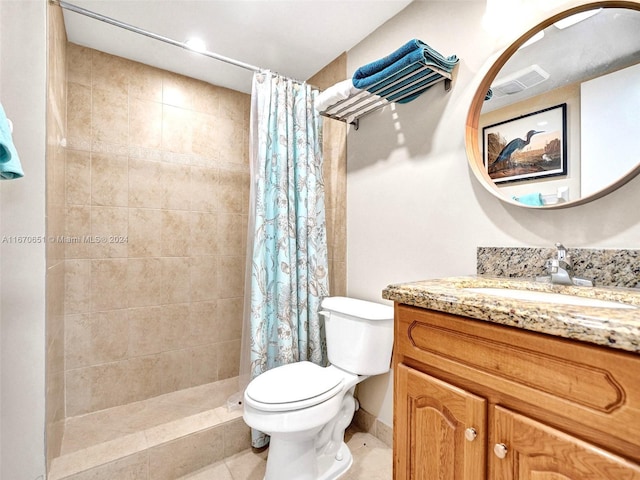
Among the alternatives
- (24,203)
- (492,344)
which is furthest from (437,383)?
(24,203)

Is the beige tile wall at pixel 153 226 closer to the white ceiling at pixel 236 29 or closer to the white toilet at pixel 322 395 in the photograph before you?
the white ceiling at pixel 236 29

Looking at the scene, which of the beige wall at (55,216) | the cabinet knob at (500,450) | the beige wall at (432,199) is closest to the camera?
the cabinet knob at (500,450)

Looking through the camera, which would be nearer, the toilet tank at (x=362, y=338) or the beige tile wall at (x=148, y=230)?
the toilet tank at (x=362, y=338)

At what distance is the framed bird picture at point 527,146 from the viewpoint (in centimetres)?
110

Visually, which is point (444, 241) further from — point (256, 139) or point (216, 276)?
point (216, 276)

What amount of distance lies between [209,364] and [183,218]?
1100 millimetres

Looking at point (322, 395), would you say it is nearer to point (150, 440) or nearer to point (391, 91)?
point (150, 440)

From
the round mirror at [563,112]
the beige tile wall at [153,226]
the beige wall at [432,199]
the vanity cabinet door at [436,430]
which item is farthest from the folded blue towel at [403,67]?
the vanity cabinet door at [436,430]

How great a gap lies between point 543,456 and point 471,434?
153mm

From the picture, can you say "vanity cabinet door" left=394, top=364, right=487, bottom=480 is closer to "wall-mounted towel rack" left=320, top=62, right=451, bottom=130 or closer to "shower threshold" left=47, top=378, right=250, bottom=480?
"shower threshold" left=47, top=378, right=250, bottom=480

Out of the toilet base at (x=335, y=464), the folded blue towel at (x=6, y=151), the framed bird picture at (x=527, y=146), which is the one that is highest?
the framed bird picture at (x=527, y=146)

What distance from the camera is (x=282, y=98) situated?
1822mm

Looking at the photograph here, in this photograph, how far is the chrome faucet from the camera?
1002 mm

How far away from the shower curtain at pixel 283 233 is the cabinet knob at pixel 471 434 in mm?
1141
